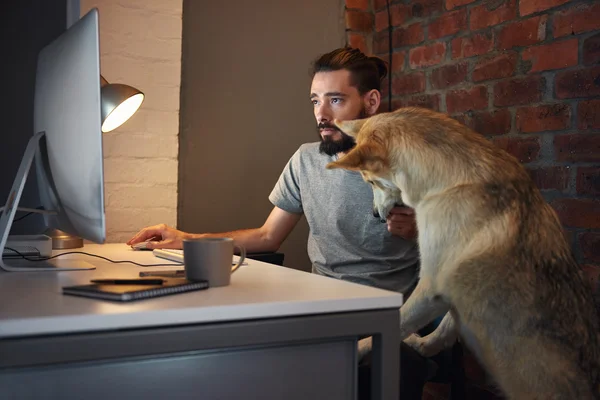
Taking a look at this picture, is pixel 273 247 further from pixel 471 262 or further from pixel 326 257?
pixel 471 262

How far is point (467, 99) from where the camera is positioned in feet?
8.16

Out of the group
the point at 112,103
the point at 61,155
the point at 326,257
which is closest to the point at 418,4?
the point at 326,257

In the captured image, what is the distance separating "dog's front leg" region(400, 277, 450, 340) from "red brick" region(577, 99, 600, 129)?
3.09 ft

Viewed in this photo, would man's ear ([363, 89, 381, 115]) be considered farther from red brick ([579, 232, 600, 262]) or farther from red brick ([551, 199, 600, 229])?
red brick ([579, 232, 600, 262])

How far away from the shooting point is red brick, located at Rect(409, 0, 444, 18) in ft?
8.67

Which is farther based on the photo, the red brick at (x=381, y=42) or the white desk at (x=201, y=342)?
the red brick at (x=381, y=42)

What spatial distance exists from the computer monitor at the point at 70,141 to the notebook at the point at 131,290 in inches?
6.1

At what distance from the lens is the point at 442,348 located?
168 cm

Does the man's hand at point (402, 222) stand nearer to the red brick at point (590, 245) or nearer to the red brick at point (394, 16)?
the red brick at point (590, 245)

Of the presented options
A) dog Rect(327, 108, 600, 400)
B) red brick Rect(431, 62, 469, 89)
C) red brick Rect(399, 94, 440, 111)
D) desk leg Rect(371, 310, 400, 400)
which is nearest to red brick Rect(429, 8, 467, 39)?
red brick Rect(431, 62, 469, 89)

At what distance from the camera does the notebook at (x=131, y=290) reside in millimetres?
969

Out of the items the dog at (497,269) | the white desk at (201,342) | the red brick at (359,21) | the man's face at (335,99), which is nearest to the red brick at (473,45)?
the man's face at (335,99)

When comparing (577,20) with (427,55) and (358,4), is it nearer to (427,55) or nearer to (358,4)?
(427,55)

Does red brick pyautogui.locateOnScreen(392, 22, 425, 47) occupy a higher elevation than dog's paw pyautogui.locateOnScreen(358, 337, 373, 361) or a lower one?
higher
